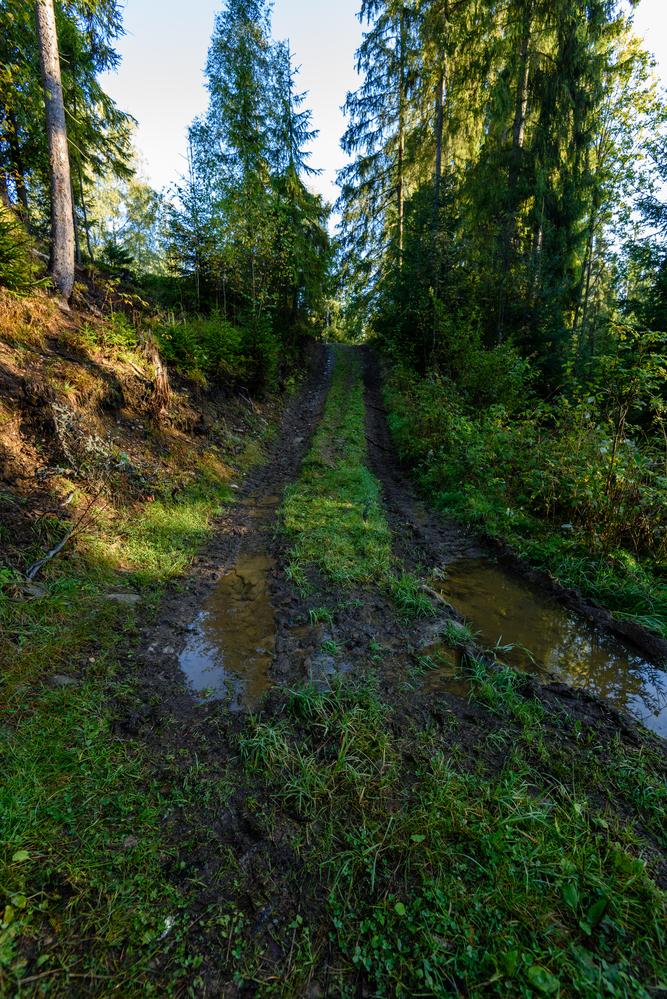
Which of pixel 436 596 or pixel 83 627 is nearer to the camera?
pixel 83 627

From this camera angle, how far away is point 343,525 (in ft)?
19.3

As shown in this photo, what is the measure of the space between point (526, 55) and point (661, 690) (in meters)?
18.5

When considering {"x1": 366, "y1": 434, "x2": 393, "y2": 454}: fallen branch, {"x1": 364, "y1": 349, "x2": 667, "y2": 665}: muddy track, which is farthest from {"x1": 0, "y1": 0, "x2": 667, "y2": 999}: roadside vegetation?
{"x1": 366, "y1": 434, "x2": 393, "y2": 454}: fallen branch

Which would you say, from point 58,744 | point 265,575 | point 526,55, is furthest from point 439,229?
point 58,744

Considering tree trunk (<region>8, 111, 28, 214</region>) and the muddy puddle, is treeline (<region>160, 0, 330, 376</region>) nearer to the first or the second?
tree trunk (<region>8, 111, 28, 214</region>)

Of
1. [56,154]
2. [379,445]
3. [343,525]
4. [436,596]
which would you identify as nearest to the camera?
[436,596]

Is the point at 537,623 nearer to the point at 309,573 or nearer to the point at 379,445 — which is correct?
the point at 309,573

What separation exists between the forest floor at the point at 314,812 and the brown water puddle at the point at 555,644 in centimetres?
35

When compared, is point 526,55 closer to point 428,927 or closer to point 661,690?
point 661,690

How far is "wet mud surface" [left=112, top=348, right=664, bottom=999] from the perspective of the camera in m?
1.87

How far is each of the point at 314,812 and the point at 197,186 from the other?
14.8m

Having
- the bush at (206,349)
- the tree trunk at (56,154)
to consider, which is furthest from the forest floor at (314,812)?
the bush at (206,349)

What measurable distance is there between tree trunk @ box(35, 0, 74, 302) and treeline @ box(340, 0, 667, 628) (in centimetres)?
745

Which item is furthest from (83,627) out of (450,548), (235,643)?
(450,548)
